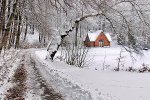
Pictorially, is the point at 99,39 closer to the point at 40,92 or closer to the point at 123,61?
the point at 123,61

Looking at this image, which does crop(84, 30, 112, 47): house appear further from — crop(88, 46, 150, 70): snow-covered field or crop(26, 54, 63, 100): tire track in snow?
crop(26, 54, 63, 100): tire track in snow

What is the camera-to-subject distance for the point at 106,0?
41.5 ft

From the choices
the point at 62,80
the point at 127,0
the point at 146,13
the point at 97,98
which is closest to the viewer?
the point at 97,98

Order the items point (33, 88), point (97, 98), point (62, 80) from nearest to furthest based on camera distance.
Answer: point (97, 98) → point (33, 88) → point (62, 80)

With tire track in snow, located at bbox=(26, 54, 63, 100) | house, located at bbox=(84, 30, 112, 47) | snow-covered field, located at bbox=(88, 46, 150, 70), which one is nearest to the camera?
tire track in snow, located at bbox=(26, 54, 63, 100)

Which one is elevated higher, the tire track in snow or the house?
the house

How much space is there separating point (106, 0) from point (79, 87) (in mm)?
3695

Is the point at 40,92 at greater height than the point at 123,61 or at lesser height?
lesser

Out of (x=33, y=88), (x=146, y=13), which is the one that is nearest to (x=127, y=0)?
(x=146, y=13)

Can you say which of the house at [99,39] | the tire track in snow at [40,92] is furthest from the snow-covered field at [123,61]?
the house at [99,39]

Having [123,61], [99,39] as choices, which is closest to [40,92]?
[123,61]

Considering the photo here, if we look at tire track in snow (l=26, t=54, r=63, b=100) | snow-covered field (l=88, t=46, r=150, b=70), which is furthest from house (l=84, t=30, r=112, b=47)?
tire track in snow (l=26, t=54, r=63, b=100)

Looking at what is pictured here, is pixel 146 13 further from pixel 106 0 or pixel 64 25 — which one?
pixel 64 25

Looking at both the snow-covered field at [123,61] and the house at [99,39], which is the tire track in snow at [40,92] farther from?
the house at [99,39]
